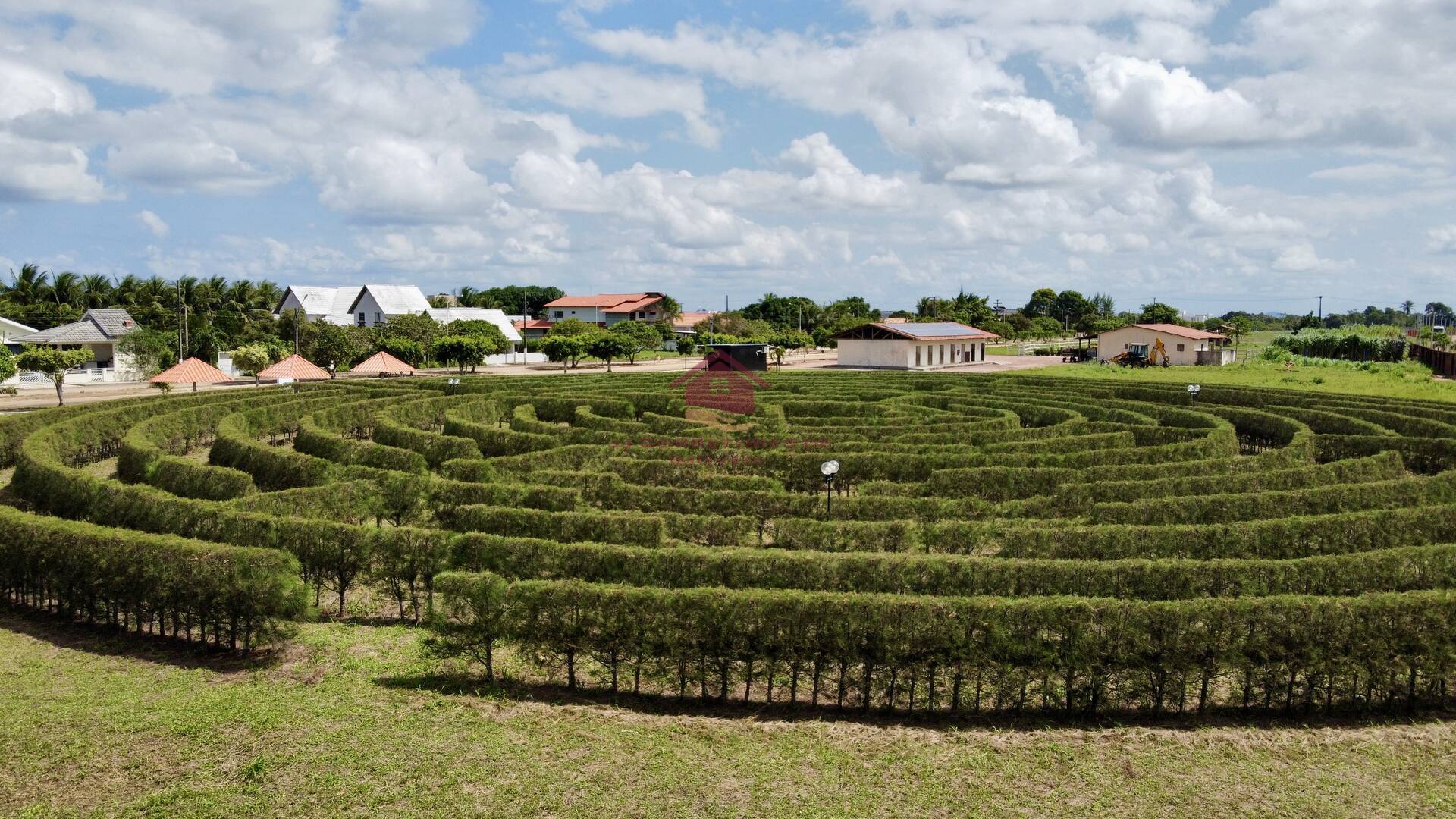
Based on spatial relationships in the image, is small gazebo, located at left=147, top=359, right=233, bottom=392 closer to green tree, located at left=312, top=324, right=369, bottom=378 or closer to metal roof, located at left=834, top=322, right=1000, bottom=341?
green tree, located at left=312, top=324, right=369, bottom=378

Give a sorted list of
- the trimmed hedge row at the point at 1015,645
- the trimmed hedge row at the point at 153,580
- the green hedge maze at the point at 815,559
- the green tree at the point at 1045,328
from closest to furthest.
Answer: the trimmed hedge row at the point at 1015,645, the green hedge maze at the point at 815,559, the trimmed hedge row at the point at 153,580, the green tree at the point at 1045,328

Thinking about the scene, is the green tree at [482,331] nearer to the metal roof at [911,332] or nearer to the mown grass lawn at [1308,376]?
the metal roof at [911,332]

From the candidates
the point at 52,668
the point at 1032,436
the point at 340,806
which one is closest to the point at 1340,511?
the point at 1032,436

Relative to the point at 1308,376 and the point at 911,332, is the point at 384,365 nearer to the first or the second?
the point at 911,332

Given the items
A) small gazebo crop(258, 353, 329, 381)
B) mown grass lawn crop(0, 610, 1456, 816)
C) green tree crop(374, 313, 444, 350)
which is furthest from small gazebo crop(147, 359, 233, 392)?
green tree crop(374, 313, 444, 350)

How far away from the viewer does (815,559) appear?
18.4 m

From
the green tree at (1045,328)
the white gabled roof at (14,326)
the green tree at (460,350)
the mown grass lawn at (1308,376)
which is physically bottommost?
the mown grass lawn at (1308,376)

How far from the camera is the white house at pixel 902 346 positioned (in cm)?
9044

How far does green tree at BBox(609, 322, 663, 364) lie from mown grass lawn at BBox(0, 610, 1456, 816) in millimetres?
84426

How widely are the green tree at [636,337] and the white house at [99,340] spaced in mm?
45105

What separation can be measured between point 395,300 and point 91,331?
47.5 metres

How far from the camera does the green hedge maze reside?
49.9 feet

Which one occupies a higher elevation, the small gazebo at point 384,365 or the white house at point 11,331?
the white house at point 11,331

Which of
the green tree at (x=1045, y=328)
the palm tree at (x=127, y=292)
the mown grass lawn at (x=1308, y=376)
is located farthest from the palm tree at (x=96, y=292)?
the green tree at (x=1045, y=328)
